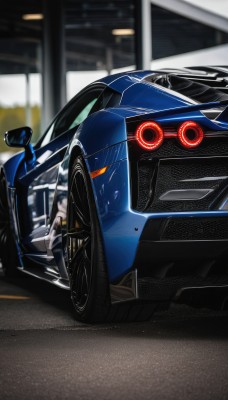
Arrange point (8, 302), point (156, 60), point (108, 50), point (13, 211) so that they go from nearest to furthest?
point (8, 302) < point (13, 211) < point (108, 50) < point (156, 60)

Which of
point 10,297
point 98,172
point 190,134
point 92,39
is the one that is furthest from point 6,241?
point 92,39

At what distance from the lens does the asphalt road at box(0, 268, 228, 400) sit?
356 centimetres

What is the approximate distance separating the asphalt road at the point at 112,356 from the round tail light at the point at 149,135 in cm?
96

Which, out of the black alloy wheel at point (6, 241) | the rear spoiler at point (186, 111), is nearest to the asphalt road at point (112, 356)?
the rear spoiler at point (186, 111)

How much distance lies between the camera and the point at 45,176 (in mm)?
6145

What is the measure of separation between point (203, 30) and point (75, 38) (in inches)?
155

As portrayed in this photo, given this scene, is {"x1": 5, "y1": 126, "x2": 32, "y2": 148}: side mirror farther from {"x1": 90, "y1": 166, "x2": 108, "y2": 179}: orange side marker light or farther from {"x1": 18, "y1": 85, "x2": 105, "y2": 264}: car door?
{"x1": 90, "y1": 166, "x2": 108, "y2": 179}: orange side marker light

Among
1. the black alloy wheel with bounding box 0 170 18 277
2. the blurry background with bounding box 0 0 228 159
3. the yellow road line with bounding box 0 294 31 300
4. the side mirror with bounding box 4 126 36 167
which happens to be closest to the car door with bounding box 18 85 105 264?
the side mirror with bounding box 4 126 36 167

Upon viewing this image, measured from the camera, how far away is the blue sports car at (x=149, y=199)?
442 centimetres

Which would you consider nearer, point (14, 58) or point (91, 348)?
point (91, 348)

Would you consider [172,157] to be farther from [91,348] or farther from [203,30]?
[203,30]

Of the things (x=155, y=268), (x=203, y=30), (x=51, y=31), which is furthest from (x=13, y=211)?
(x=203, y=30)

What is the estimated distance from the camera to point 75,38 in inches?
1042

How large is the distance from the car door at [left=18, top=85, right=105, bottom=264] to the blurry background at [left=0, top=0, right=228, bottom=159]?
24.8 feet
